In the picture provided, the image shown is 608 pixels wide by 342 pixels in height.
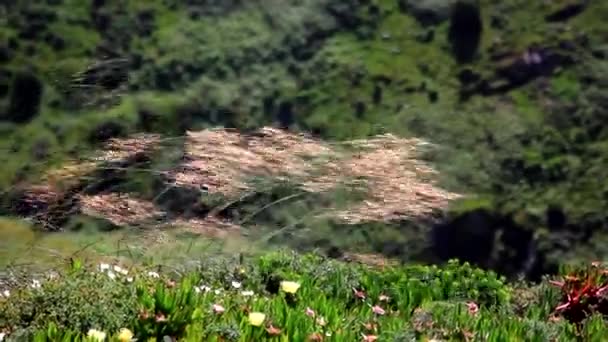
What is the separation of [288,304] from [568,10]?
59463 millimetres

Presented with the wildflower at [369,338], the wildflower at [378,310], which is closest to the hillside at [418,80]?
the wildflower at [378,310]

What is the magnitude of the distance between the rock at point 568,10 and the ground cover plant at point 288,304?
187ft

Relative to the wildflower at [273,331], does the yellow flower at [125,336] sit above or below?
above

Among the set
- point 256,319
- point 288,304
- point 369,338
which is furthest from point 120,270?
point 369,338

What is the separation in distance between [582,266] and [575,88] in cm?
5319

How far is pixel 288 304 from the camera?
4523 mm

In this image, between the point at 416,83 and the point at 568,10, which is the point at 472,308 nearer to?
the point at 416,83

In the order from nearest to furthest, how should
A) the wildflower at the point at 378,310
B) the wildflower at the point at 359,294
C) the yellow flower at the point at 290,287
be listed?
the yellow flower at the point at 290,287
the wildflower at the point at 378,310
the wildflower at the point at 359,294

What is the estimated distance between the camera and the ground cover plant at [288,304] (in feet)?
11.9

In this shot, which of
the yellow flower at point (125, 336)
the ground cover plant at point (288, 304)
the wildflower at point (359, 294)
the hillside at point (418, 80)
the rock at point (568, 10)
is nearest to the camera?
the yellow flower at point (125, 336)

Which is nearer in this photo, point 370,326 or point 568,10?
point 370,326

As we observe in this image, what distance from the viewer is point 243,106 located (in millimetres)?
51625

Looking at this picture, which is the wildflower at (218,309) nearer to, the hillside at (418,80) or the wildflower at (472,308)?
the wildflower at (472,308)

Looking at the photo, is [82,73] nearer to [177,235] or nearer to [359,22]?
[177,235]
